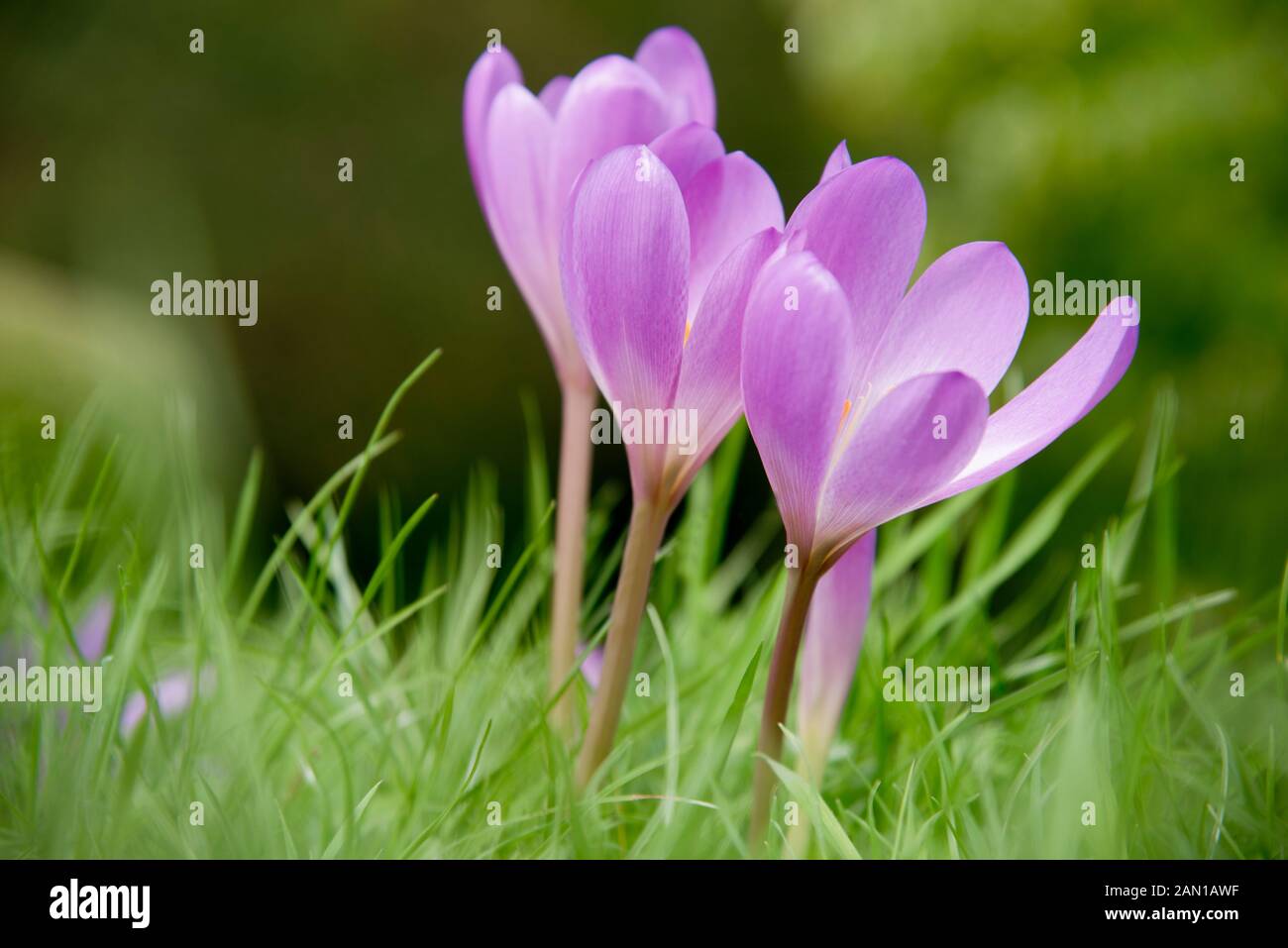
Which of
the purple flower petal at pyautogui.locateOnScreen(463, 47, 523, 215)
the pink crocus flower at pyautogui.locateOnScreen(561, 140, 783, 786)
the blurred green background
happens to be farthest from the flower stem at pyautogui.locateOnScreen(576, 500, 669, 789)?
the blurred green background

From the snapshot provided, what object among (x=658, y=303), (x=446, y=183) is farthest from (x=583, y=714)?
(x=446, y=183)

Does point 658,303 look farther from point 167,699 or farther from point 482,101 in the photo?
point 167,699

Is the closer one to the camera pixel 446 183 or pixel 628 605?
pixel 628 605

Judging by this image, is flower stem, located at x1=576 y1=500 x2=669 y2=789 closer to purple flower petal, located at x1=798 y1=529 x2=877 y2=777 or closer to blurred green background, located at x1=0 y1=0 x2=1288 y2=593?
purple flower petal, located at x1=798 y1=529 x2=877 y2=777

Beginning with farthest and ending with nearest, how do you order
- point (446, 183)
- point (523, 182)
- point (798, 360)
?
1. point (446, 183)
2. point (523, 182)
3. point (798, 360)
